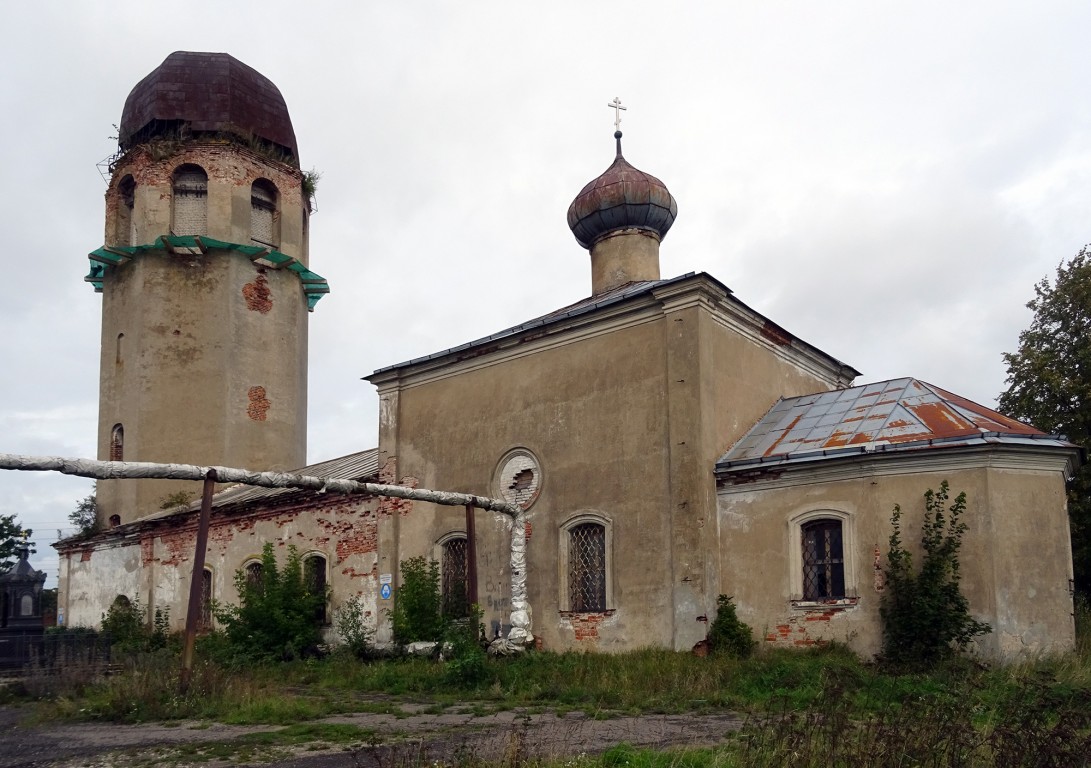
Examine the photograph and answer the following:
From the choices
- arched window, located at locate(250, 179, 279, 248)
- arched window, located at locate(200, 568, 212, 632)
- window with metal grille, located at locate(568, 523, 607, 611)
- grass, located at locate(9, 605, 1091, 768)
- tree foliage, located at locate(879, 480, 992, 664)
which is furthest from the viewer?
arched window, located at locate(250, 179, 279, 248)

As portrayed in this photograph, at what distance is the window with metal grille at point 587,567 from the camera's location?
13.9m

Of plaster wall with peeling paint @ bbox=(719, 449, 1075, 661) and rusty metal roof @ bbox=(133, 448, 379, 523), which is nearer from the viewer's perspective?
plaster wall with peeling paint @ bbox=(719, 449, 1075, 661)

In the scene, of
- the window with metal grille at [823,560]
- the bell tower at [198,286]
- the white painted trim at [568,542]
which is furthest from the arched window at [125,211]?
the window with metal grille at [823,560]

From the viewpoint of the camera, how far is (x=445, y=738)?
25.9 feet

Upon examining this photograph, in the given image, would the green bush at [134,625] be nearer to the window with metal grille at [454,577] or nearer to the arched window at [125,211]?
the window with metal grille at [454,577]

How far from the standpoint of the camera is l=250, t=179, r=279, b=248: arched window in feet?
81.4

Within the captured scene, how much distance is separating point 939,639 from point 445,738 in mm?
6077

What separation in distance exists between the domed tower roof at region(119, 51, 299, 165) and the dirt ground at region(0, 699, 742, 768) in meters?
17.8

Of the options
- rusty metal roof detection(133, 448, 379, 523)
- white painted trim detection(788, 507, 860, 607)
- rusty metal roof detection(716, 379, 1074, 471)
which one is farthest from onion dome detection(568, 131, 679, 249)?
white painted trim detection(788, 507, 860, 607)

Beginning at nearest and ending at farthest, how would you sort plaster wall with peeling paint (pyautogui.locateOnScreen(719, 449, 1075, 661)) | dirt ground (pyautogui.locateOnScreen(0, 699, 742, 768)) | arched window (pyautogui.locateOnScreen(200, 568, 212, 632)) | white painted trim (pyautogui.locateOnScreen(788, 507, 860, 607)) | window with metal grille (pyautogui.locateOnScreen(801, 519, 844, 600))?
dirt ground (pyautogui.locateOnScreen(0, 699, 742, 768)) < plaster wall with peeling paint (pyautogui.locateOnScreen(719, 449, 1075, 661)) < white painted trim (pyautogui.locateOnScreen(788, 507, 860, 607)) < window with metal grille (pyautogui.locateOnScreen(801, 519, 844, 600)) < arched window (pyautogui.locateOnScreen(200, 568, 212, 632))

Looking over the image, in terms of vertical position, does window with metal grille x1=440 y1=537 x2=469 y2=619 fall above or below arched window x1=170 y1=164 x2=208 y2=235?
below

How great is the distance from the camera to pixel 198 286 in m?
23.5

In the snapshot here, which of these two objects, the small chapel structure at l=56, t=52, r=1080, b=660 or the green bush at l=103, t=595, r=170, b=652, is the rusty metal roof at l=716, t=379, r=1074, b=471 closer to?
the small chapel structure at l=56, t=52, r=1080, b=660

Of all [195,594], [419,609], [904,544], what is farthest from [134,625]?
[904,544]
